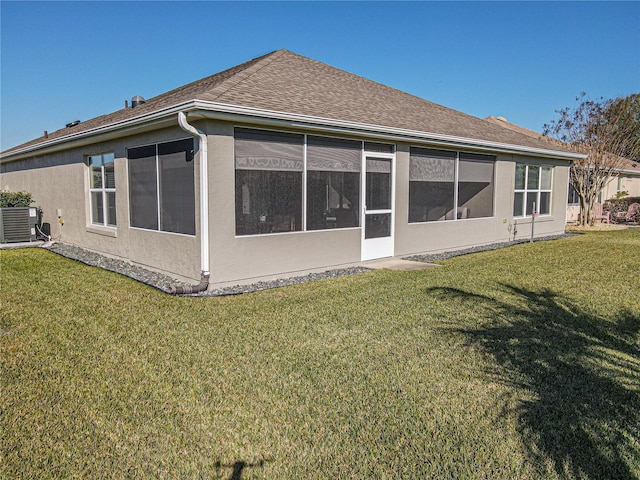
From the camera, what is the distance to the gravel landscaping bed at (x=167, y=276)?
7629 millimetres

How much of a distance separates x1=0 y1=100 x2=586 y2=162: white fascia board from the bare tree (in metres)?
8.23

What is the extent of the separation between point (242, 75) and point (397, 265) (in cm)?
519

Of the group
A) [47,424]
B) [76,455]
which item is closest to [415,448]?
[76,455]

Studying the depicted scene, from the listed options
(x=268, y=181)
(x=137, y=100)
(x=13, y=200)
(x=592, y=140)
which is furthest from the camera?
(x=592, y=140)

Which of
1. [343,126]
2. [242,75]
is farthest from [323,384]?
[242,75]

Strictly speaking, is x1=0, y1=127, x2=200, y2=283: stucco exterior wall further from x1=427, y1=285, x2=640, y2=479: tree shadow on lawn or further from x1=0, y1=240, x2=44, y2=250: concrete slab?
x1=427, y1=285, x2=640, y2=479: tree shadow on lawn

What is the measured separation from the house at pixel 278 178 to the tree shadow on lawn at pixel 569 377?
3.48 meters

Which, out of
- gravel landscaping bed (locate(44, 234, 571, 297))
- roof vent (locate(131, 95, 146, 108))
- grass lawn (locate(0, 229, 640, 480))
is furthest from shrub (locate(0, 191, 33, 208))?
grass lawn (locate(0, 229, 640, 480))

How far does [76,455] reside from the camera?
9.53 feet

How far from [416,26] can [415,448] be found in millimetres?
14677

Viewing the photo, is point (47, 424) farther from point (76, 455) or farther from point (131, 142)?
point (131, 142)

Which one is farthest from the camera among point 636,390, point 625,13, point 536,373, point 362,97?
point 625,13

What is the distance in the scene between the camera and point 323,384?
395 centimetres

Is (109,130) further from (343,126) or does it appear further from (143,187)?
(343,126)
